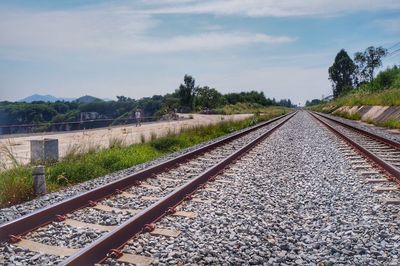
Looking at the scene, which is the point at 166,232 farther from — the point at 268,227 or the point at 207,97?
the point at 207,97

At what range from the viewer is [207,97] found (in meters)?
88.9

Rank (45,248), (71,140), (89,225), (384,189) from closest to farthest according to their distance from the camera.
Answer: (45,248), (89,225), (384,189), (71,140)

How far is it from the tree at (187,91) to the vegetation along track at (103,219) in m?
78.9

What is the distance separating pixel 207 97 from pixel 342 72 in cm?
4763

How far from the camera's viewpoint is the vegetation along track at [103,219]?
4.39 meters

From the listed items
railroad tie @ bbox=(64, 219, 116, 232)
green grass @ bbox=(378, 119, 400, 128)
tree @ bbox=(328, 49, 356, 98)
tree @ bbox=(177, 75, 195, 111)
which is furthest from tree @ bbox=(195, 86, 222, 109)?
railroad tie @ bbox=(64, 219, 116, 232)

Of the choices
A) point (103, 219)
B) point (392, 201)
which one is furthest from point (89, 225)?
point (392, 201)

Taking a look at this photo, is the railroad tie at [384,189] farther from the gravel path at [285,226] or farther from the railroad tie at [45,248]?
the railroad tie at [45,248]

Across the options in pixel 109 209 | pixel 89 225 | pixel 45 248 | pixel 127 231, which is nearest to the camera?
pixel 45 248

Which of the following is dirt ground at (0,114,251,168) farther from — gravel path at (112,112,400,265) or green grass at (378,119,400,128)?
green grass at (378,119,400,128)

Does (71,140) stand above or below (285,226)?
above

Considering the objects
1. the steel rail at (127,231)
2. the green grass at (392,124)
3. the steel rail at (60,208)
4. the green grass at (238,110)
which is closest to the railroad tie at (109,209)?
the steel rail at (60,208)

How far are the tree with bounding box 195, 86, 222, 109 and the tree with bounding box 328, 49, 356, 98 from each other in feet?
131

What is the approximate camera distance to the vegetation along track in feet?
14.4
